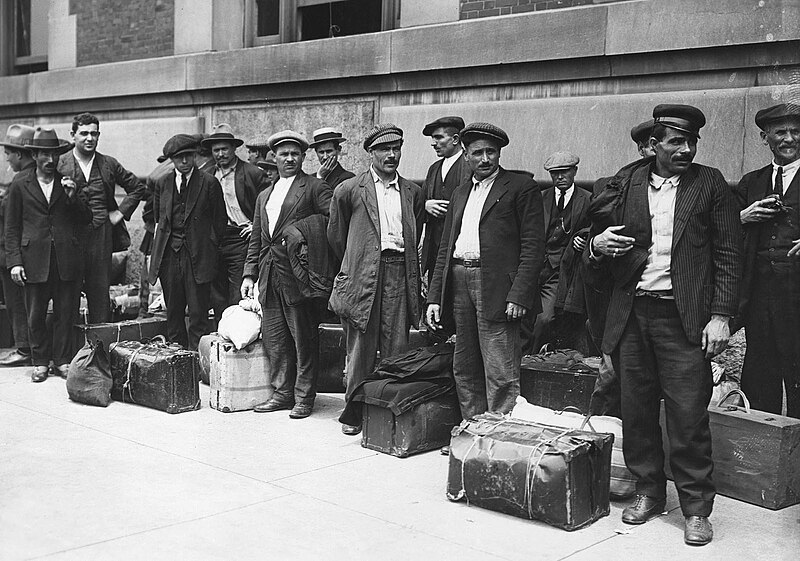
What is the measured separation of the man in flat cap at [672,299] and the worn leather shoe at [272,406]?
11.4 ft

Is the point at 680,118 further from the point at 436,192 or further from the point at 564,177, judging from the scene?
the point at 564,177

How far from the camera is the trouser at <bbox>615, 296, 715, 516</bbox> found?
17.0 ft

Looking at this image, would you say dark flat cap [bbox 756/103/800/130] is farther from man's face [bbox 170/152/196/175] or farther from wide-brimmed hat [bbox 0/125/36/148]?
wide-brimmed hat [bbox 0/125/36/148]

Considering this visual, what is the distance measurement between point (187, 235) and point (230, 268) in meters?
0.71

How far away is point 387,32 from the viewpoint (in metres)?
10.3

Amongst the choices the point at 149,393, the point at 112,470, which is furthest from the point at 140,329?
the point at 112,470

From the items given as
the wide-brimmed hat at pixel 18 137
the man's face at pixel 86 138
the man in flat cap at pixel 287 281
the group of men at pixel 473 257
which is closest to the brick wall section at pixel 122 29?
the wide-brimmed hat at pixel 18 137

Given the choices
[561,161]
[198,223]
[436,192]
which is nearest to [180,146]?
[198,223]

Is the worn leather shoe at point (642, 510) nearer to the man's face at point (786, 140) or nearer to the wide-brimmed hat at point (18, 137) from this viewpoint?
the man's face at point (786, 140)

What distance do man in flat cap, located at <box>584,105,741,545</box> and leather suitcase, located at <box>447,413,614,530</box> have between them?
233 millimetres

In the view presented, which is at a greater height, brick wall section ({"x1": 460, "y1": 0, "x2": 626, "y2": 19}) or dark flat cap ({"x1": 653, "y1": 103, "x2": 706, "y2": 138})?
brick wall section ({"x1": 460, "y1": 0, "x2": 626, "y2": 19})

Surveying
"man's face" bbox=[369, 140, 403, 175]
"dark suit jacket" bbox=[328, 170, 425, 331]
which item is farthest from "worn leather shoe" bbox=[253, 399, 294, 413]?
"man's face" bbox=[369, 140, 403, 175]

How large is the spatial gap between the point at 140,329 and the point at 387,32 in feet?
13.4

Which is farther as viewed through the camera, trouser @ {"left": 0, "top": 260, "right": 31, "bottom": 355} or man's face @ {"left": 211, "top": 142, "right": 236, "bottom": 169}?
trouser @ {"left": 0, "top": 260, "right": 31, "bottom": 355}
